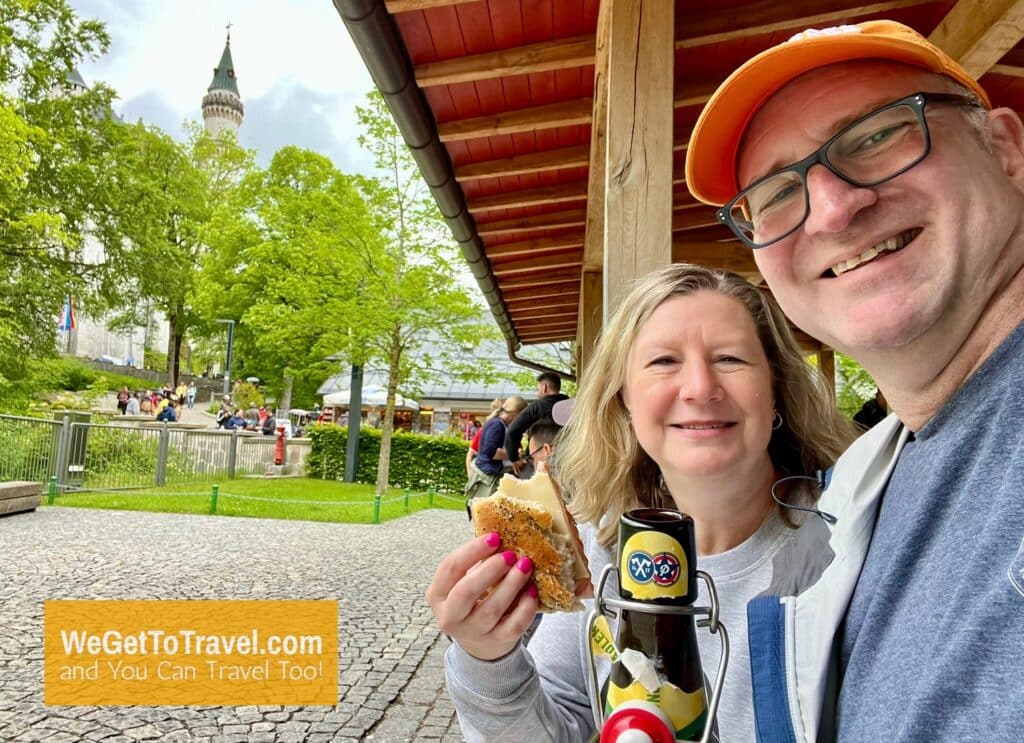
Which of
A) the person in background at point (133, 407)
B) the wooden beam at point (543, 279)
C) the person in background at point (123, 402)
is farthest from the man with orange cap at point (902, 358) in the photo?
the person in background at point (133, 407)

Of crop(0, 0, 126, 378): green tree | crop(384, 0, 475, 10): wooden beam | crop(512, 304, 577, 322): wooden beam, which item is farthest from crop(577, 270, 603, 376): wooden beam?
crop(0, 0, 126, 378): green tree

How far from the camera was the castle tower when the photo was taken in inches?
3780

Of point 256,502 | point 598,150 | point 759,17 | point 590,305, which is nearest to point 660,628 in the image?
point 759,17

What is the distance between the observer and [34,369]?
21031mm

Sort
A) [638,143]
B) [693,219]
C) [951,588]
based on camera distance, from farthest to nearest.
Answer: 1. [693,219]
2. [638,143]
3. [951,588]

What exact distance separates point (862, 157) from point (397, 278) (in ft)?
52.3

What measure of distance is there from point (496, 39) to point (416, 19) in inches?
20.5

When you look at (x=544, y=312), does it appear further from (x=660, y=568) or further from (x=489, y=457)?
(x=660, y=568)

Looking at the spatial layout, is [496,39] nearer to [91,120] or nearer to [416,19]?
[416,19]

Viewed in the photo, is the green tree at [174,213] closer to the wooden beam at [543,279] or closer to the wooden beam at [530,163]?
the wooden beam at [543,279]

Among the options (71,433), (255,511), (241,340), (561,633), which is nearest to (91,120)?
(241,340)

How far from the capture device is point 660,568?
0.81 metres

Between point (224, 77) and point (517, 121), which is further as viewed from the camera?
point (224, 77)
